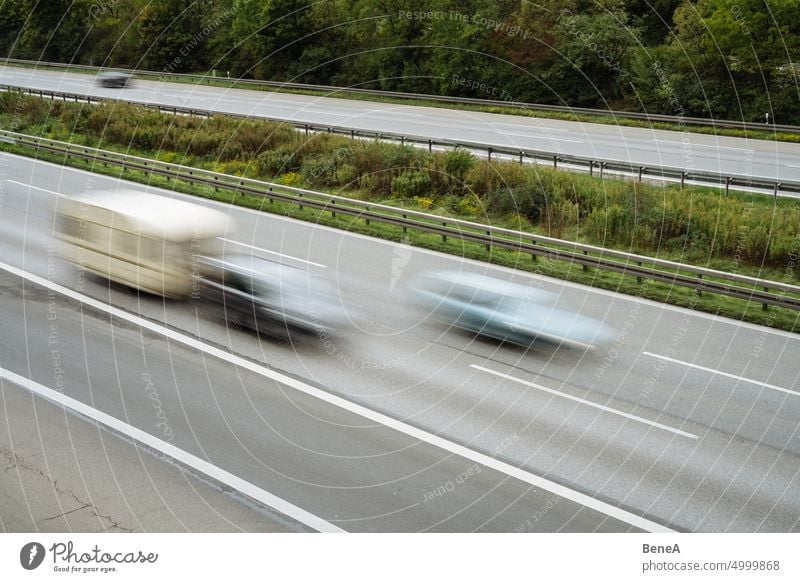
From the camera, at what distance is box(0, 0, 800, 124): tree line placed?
3409cm

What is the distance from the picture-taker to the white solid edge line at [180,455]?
10773 millimetres

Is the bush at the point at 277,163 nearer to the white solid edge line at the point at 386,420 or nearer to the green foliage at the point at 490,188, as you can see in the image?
the green foliage at the point at 490,188

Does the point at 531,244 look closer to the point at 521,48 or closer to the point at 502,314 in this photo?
the point at 502,314

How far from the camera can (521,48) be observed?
4234 cm

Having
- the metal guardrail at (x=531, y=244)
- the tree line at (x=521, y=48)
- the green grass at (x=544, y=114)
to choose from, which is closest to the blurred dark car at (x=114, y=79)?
the tree line at (x=521, y=48)

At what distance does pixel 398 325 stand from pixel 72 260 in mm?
9018

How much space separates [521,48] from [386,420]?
32.0 m

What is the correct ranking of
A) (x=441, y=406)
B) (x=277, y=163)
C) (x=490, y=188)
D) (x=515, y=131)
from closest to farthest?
1. (x=441, y=406)
2. (x=490, y=188)
3. (x=277, y=163)
4. (x=515, y=131)

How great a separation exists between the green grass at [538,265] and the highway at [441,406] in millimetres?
692

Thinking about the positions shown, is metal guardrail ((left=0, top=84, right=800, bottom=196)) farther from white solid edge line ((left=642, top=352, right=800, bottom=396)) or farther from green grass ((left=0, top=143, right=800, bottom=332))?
white solid edge line ((left=642, top=352, right=800, bottom=396))

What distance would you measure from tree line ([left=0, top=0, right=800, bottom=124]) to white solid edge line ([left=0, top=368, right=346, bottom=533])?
56.5 ft

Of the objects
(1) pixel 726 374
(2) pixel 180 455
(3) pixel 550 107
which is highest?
(3) pixel 550 107

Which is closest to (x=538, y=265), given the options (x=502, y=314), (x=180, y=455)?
(x=502, y=314)

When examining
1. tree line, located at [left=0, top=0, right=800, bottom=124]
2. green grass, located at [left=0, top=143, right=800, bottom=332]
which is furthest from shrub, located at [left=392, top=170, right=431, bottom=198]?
tree line, located at [left=0, top=0, right=800, bottom=124]
